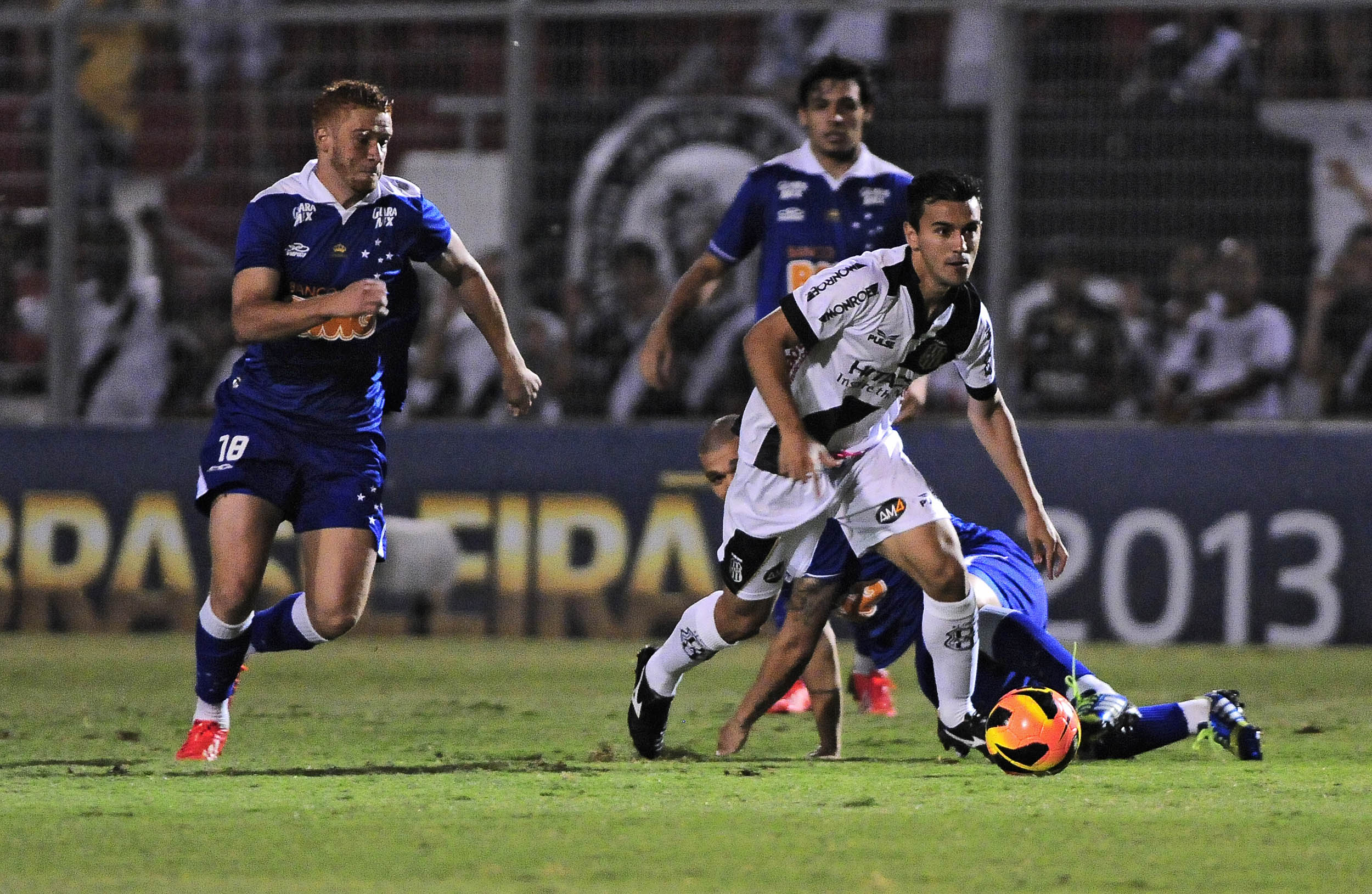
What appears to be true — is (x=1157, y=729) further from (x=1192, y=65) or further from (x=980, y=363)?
(x=1192, y=65)

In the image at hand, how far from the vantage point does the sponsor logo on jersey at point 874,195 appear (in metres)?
7.62

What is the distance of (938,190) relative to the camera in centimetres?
588

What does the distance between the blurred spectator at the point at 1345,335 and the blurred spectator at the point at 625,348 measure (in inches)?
128

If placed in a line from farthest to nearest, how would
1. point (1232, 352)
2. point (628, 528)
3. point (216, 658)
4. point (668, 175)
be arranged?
point (668, 175), point (628, 528), point (1232, 352), point (216, 658)

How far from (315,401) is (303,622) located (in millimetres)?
702

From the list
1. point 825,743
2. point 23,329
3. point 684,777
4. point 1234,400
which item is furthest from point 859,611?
point 23,329

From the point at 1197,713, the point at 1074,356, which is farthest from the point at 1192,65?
the point at 1197,713

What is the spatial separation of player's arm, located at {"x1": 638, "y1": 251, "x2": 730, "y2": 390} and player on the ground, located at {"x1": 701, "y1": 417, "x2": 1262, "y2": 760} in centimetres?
62

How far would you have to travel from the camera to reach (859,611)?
6.69 m

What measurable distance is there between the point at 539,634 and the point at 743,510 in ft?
15.8

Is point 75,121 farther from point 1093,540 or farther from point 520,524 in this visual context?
point 1093,540

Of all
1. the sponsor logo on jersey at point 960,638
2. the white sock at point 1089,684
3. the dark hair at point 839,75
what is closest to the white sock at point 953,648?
the sponsor logo on jersey at point 960,638

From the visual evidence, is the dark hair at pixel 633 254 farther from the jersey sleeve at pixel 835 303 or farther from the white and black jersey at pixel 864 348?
the jersey sleeve at pixel 835 303

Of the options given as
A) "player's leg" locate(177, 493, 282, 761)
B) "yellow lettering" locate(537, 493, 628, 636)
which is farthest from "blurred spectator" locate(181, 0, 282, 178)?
"player's leg" locate(177, 493, 282, 761)
